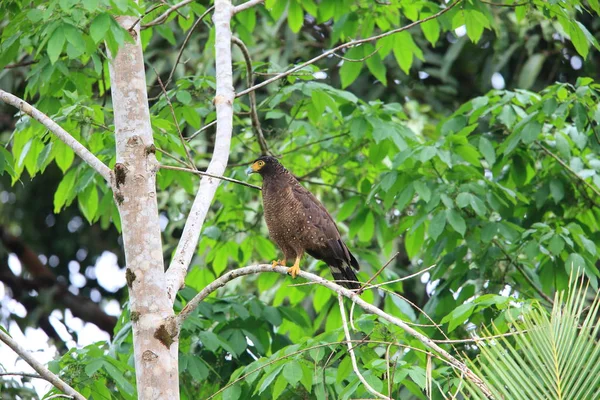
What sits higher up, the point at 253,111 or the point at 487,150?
the point at 253,111

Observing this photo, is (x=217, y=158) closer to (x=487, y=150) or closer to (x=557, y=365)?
(x=557, y=365)

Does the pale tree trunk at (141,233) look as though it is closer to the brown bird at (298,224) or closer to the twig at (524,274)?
the brown bird at (298,224)

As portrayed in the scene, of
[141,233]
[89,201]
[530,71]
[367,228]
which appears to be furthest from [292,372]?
[530,71]

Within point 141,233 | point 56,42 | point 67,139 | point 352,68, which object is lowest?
point 352,68

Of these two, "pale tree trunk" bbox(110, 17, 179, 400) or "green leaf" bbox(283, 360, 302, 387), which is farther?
"green leaf" bbox(283, 360, 302, 387)

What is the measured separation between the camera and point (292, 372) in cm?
363

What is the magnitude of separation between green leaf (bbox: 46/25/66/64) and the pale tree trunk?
0.25m

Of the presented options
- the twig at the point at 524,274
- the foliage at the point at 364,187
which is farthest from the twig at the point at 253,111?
the twig at the point at 524,274

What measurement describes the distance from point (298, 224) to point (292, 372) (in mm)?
1414

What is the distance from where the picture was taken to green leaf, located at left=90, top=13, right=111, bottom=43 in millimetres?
3191

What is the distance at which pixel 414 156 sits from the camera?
492 centimetres

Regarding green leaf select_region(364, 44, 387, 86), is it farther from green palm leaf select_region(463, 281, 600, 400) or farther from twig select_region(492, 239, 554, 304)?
green palm leaf select_region(463, 281, 600, 400)

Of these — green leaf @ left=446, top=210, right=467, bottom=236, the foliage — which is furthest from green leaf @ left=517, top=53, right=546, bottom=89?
green leaf @ left=446, top=210, right=467, bottom=236

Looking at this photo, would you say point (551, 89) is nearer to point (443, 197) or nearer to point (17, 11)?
point (443, 197)
